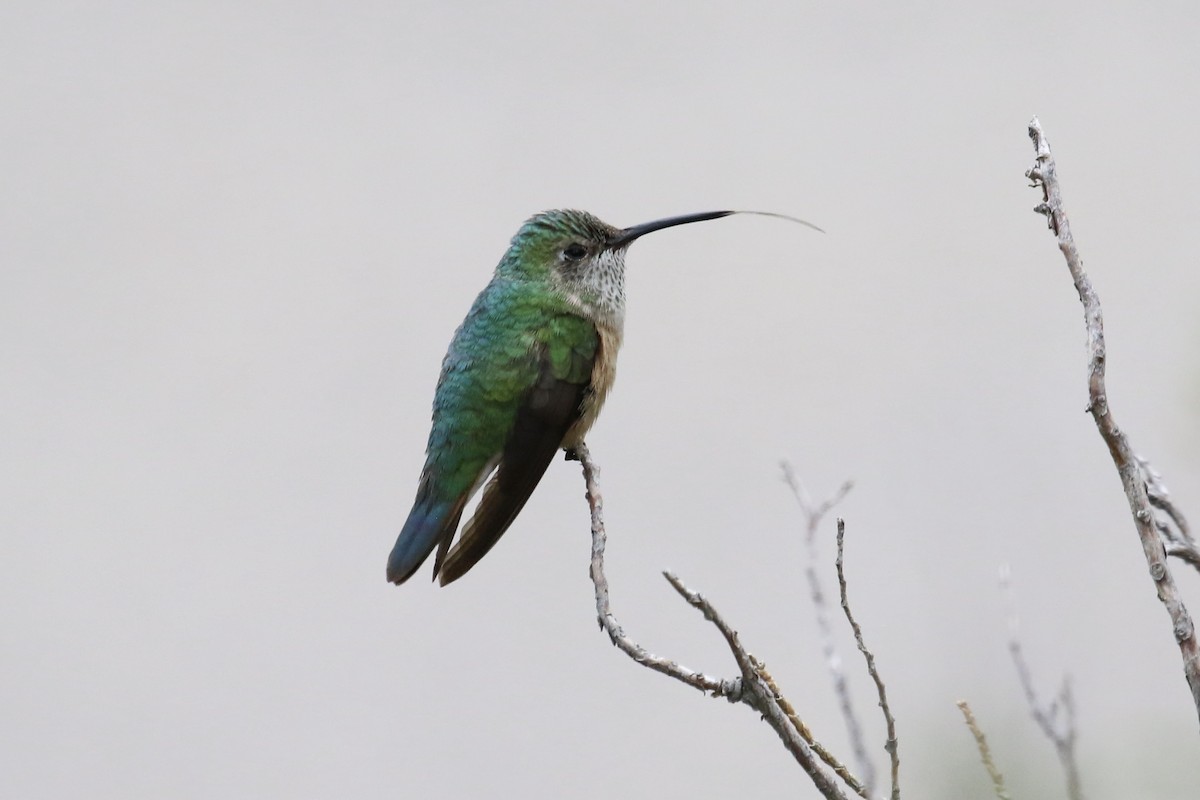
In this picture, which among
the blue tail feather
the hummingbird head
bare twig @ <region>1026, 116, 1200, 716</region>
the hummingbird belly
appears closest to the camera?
bare twig @ <region>1026, 116, 1200, 716</region>

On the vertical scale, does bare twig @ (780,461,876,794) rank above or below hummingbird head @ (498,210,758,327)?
below

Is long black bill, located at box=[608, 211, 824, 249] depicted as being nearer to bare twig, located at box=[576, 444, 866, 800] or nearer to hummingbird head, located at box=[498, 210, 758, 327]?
hummingbird head, located at box=[498, 210, 758, 327]

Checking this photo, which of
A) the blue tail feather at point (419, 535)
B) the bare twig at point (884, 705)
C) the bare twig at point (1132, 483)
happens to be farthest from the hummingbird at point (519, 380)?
the bare twig at point (1132, 483)

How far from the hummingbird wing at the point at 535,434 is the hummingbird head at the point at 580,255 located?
0.09 meters

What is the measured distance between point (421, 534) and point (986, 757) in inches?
41.9

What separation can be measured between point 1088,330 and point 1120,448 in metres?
0.09

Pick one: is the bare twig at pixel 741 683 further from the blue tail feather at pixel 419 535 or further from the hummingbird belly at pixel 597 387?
the hummingbird belly at pixel 597 387

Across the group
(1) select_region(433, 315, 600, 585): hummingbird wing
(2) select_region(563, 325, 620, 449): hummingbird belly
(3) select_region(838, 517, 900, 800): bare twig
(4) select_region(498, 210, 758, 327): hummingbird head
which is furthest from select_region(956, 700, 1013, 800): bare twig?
(4) select_region(498, 210, 758, 327): hummingbird head

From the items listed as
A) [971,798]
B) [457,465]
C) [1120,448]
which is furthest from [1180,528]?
[457,465]

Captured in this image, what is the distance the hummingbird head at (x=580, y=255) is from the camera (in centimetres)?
223

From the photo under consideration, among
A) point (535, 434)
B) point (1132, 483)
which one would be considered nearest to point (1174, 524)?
point (1132, 483)

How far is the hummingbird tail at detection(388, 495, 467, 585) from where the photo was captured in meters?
1.79

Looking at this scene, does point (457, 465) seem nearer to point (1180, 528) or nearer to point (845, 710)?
point (845, 710)

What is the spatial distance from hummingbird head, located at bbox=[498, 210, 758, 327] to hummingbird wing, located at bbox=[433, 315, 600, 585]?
9 centimetres
